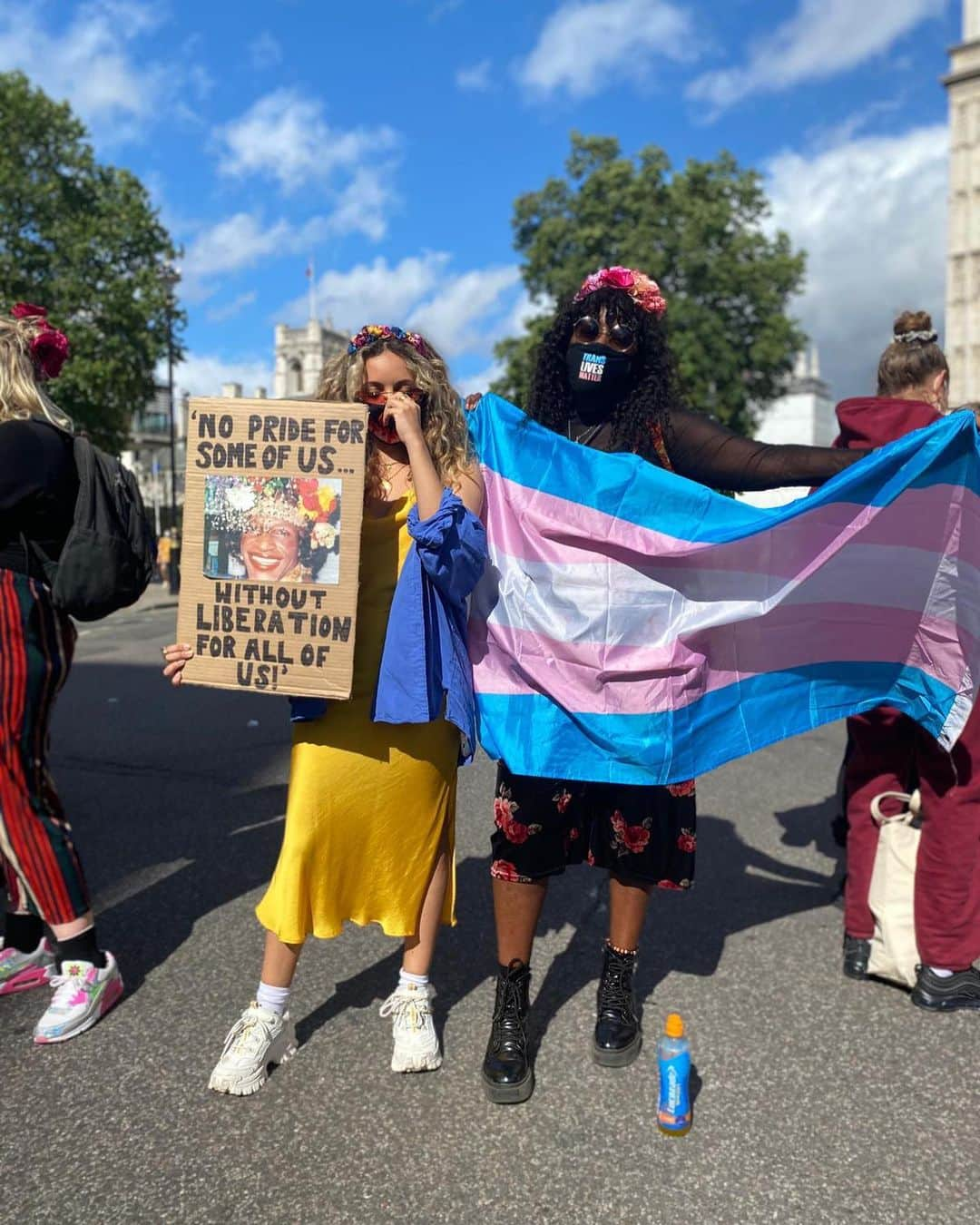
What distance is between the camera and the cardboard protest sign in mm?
2541

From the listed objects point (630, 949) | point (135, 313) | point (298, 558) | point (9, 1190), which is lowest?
point (9, 1190)

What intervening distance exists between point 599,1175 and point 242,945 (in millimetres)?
1668

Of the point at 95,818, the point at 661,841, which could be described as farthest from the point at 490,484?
the point at 95,818

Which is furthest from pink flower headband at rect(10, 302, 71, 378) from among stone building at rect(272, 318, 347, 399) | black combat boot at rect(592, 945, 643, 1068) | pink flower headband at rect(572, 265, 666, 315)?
stone building at rect(272, 318, 347, 399)

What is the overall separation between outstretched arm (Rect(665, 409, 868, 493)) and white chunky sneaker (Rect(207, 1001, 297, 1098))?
6.06 ft

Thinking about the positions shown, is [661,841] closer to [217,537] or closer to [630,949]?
[630,949]

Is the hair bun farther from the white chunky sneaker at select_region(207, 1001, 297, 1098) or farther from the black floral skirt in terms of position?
the white chunky sneaker at select_region(207, 1001, 297, 1098)

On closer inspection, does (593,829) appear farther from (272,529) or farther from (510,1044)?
(272,529)

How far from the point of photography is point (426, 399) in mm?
2744

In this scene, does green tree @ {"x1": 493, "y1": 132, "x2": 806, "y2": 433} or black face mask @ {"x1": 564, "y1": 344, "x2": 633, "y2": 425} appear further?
green tree @ {"x1": 493, "y1": 132, "x2": 806, "y2": 433}

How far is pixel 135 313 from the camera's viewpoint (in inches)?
1189

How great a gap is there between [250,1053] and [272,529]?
1.33 meters

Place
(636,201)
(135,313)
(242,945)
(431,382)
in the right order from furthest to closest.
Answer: (636,201) < (135,313) < (242,945) < (431,382)

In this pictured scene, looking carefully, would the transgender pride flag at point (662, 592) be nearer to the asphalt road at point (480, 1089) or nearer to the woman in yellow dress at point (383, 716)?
the woman in yellow dress at point (383, 716)
